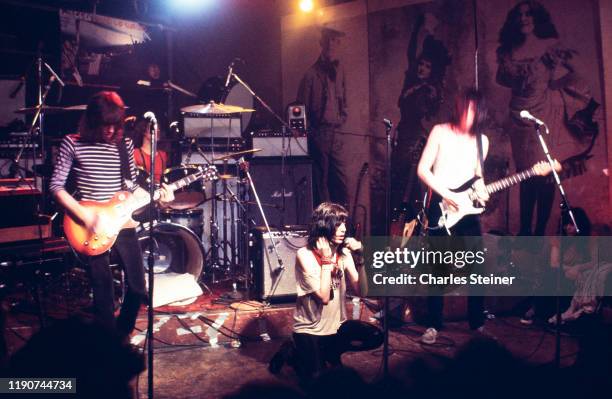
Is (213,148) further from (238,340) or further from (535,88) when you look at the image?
(535,88)

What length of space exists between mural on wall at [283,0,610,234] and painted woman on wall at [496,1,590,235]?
0.04 feet

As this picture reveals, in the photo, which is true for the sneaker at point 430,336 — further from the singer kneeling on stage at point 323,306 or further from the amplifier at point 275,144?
the amplifier at point 275,144

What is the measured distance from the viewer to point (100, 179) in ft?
12.6

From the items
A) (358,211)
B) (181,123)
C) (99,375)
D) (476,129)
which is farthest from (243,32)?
(99,375)

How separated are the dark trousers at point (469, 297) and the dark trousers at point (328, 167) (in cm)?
306

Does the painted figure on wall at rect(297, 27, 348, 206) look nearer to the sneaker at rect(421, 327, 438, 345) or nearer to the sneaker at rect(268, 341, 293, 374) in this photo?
the sneaker at rect(421, 327, 438, 345)

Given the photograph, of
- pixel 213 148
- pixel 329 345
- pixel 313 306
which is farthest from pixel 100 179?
pixel 213 148

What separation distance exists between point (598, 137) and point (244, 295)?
4.28 meters

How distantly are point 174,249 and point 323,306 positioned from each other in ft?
10.9

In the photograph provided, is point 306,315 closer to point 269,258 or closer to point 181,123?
point 269,258

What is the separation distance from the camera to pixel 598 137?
5852mm

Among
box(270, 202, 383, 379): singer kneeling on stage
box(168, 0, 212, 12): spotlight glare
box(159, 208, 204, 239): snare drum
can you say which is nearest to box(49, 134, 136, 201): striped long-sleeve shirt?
box(270, 202, 383, 379): singer kneeling on stage

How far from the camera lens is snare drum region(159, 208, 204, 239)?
248 inches

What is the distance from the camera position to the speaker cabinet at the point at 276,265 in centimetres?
551
